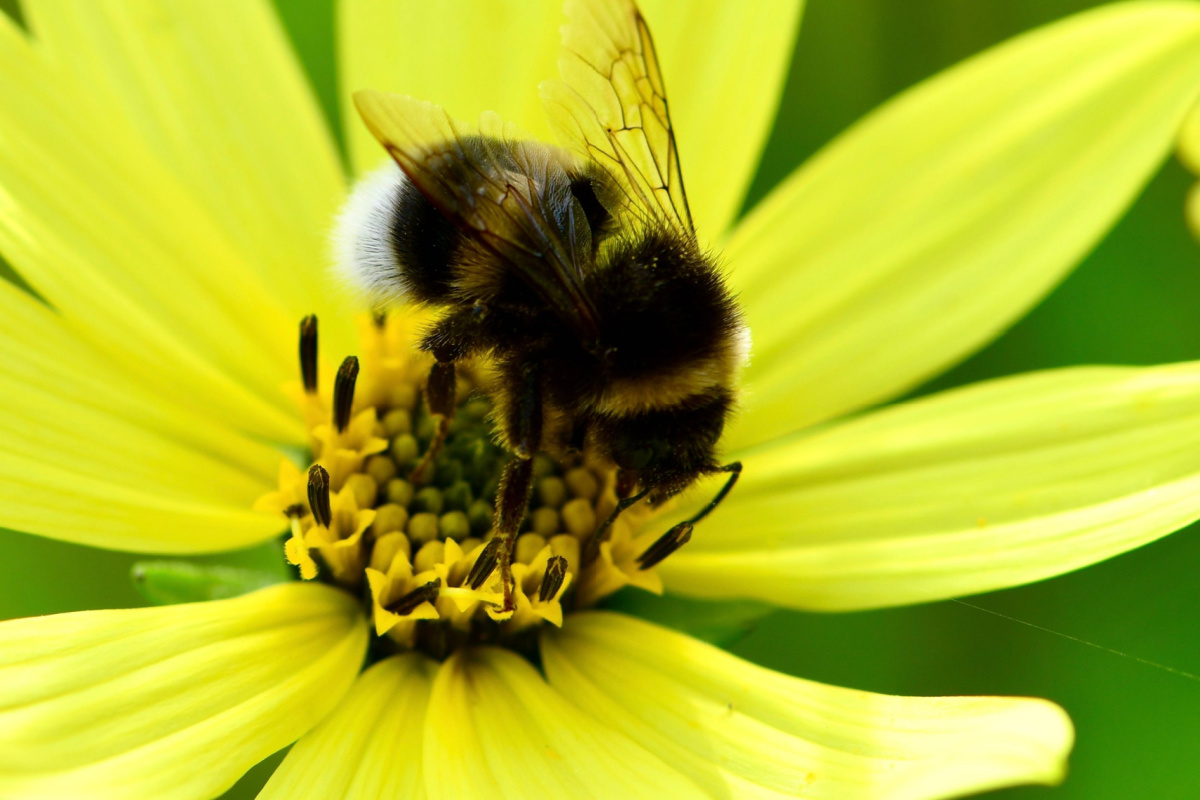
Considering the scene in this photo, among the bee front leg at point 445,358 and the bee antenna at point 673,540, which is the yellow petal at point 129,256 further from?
the bee antenna at point 673,540

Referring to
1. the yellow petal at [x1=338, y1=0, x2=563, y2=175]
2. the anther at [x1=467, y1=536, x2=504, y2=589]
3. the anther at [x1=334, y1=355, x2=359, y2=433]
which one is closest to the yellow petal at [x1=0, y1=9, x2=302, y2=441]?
the anther at [x1=334, y1=355, x2=359, y2=433]

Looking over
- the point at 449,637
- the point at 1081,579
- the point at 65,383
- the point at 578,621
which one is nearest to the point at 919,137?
the point at 1081,579

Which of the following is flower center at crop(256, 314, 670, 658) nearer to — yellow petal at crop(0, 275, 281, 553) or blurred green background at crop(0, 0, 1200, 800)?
yellow petal at crop(0, 275, 281, 553)

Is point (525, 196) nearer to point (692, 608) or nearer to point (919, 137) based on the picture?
point (692, 608)

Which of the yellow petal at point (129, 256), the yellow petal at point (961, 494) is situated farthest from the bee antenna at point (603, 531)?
the yellow petal at point (129, 256)

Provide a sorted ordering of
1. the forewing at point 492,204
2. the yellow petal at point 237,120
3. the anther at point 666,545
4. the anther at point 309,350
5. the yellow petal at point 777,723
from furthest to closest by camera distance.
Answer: the yellow petal at point 237,120, the anther at point 309,350, the anther at point 666,545, the forewing at point 492,204, the yellow petal at point 777,723
